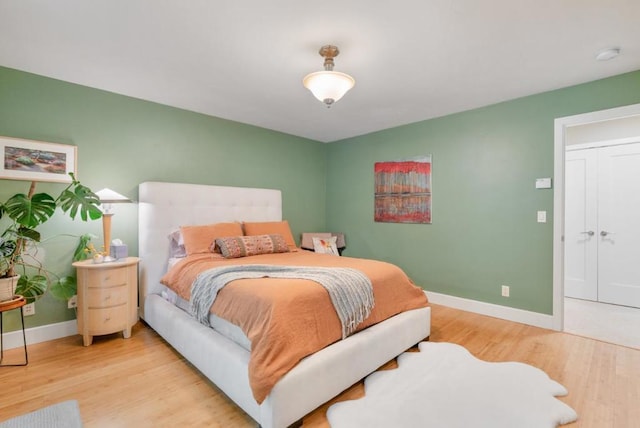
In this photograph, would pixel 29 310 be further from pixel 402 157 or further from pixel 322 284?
pixel 402 157

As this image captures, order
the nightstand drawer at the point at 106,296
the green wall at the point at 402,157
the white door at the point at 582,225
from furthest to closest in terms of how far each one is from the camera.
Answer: the white door at the point at 582,225, the green wall at the point at 402,157, the nightstand drawer at the point at 106,296

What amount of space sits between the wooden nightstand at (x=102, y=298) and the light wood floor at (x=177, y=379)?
168 millimetres

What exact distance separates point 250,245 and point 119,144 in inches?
67.9

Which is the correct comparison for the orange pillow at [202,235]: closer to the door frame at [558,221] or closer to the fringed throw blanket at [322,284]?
the fringed throw blanket at [322,284]

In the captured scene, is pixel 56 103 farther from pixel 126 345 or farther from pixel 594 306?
pixel 594 306

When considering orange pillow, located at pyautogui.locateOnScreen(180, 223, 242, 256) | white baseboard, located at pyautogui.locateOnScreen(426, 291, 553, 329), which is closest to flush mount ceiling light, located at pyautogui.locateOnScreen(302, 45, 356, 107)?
orange pillow, located at pyautogui.locateOnScreen(180, 223, 242, 256)

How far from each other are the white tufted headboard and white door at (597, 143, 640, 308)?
181 inches

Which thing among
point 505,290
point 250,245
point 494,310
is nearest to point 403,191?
point 505,290

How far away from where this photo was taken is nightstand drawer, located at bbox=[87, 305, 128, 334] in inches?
104

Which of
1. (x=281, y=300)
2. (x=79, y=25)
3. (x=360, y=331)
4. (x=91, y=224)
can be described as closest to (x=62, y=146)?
(x=91, y=224)

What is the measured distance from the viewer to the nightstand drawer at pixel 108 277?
2.65m

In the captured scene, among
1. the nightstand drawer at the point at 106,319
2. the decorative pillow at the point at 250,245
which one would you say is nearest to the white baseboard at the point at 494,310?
the decorative pillow at the point at 250,245

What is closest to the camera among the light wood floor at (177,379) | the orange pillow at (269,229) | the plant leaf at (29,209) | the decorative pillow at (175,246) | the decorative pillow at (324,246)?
the light wood floor at (177,379)

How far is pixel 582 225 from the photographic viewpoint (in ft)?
13.4
